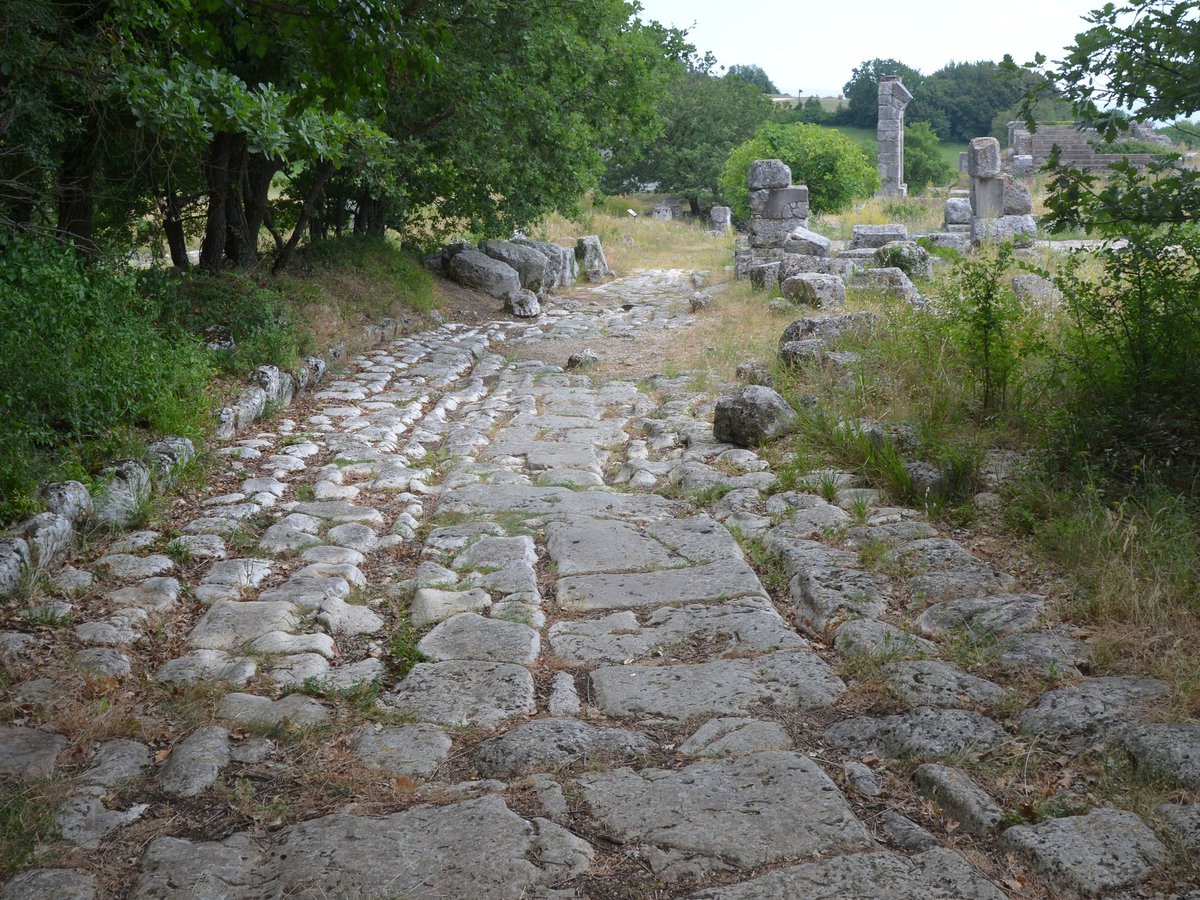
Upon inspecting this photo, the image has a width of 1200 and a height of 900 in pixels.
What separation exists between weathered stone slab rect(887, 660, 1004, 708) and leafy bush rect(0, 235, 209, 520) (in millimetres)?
4231

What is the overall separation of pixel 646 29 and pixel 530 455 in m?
9.36

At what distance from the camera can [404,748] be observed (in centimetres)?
366

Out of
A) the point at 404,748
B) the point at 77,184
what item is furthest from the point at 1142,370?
the point at 77,184

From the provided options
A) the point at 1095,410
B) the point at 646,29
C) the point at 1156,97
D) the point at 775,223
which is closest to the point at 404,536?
the point at 1095,410

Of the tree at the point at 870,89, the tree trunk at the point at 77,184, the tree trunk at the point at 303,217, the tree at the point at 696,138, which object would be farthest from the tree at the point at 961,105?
the tree trunk at the point at 77,184

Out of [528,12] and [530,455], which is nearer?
[530,455]

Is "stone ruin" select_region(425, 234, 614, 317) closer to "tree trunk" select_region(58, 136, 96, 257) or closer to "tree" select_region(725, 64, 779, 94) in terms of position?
"tree trunk" select_region(58, 136, 96, 257)

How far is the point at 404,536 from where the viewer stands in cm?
600

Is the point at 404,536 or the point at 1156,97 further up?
the point at 1156,97

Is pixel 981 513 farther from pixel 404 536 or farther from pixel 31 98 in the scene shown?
pixel 31 98

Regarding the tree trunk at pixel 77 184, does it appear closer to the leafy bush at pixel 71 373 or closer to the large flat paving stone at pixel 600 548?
the leafy bush at pixel 71 373

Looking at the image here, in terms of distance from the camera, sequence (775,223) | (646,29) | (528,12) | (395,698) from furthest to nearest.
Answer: (775,223), (646,29), (528,12), (395,698)

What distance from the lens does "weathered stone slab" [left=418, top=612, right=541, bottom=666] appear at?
174 inches

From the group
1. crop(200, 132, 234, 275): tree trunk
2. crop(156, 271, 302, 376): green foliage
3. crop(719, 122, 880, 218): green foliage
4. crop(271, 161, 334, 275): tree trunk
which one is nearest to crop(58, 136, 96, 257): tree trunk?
crop(156, 271, 302, 376): green foliage
